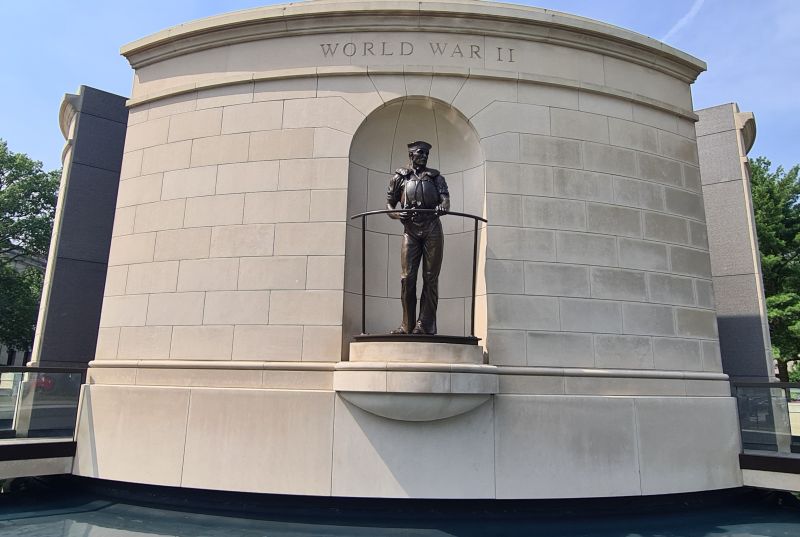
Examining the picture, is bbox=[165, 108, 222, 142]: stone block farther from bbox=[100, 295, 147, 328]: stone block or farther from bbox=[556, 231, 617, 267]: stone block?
bbox=[556, 231, 617, 267]: stone block

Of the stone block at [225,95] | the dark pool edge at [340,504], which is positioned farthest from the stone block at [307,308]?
the stone block at [225,95]

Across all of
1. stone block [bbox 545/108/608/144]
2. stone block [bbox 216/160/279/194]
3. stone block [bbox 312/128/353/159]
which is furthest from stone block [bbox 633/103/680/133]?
stone block [bbox 216/160/279/194]

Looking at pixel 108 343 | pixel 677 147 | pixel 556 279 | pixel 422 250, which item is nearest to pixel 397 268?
pixel 422 250

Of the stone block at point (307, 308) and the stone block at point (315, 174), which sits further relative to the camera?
the stone block at point (315, 174)

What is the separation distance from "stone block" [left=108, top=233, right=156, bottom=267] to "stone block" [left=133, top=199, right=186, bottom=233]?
15cm

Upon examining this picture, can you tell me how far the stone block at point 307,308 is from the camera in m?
7.77

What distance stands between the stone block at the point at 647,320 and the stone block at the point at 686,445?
43.6 inches

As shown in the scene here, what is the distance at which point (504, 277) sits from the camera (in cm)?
800

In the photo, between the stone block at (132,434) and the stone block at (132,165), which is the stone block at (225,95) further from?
the stone block at (132,434)

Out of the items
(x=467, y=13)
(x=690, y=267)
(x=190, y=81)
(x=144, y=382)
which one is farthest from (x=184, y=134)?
(x=690, y=267)

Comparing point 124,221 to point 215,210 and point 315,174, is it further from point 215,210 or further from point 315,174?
point 315,174

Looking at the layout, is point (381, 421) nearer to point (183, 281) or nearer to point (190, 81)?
point (183, 281)

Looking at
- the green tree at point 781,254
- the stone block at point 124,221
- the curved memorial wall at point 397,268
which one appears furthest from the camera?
the green tree at point 781,254

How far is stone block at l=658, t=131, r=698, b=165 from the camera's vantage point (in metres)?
9.38
